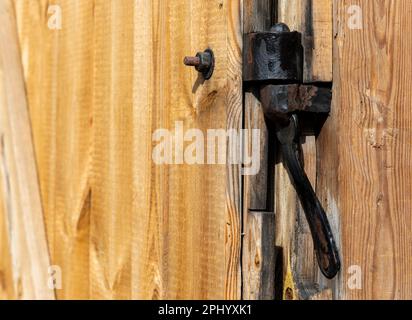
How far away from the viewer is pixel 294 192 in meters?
1.37

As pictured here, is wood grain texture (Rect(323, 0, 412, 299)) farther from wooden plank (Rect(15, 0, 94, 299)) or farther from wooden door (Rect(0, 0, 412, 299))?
wooden plank (Rect(15, 0, 94, 299))

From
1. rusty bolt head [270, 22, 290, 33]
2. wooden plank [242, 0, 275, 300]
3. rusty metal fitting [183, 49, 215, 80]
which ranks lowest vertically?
wooden plank [242, 0, 275, 300]

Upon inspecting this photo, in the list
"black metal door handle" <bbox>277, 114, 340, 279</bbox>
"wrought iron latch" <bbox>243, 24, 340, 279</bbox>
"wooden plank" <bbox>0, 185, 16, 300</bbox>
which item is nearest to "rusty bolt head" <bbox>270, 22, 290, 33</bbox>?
"wrought iron latch" <bbox>243, 24, 340, 279</bbox>

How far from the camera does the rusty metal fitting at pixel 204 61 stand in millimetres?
1470

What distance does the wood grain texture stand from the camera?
1275 millimetres

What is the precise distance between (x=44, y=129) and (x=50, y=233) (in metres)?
0.29

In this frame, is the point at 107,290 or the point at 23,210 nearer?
the point at 107,290

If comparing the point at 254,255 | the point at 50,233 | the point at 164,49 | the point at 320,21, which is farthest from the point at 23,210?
the point at 320,21

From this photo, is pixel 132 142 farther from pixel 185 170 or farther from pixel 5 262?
pixel 5 262

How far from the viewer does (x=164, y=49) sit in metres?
1.65

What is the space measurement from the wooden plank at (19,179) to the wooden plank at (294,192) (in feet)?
3.45

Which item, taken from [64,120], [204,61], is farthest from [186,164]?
[64,120]

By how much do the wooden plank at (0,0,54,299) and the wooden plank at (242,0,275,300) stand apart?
1.01 m

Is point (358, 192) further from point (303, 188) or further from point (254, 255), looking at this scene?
point (254, 255)
